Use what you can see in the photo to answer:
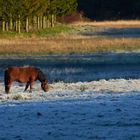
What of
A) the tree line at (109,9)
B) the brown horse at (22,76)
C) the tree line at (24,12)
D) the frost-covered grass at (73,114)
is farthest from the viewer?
the tree line at (109,9)

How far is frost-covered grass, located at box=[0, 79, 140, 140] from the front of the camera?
37.4ft

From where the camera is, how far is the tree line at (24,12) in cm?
6231

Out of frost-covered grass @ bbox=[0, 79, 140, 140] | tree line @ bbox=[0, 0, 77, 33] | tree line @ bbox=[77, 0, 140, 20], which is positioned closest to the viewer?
frost-covered grass @ bbox=[0, 79, 140, 140]

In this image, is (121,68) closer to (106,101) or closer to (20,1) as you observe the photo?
(106,101)

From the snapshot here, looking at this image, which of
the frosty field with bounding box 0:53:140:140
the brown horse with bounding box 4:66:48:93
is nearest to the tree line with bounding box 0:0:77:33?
the frosty field with bounding box 0:53:140:140

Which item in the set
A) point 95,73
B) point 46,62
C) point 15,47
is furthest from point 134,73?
point 15,47

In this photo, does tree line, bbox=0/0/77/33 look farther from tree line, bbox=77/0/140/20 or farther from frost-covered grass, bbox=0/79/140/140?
tree line, bbox=77/0/140/20

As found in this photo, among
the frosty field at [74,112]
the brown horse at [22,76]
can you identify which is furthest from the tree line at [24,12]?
the brown horse at [22,76]

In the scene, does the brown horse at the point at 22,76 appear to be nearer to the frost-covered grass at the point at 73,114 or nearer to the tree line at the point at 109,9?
the frost-covered grass at the point at 73,114

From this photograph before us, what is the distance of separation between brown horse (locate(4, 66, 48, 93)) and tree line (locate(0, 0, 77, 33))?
42.1 meters

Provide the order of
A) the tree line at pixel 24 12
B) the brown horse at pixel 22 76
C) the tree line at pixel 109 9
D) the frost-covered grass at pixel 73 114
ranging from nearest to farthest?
1. the frost-covered grass at pixel 73 114
2. the brown horse at pixel 22 76
3. the tree line at pixel 24 12
4. the tree line at pixel 109 9

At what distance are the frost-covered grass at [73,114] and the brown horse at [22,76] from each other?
33 centimetres

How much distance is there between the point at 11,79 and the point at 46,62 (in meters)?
14.0

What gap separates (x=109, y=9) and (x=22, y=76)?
117 m
